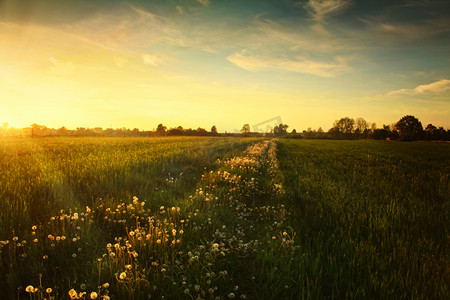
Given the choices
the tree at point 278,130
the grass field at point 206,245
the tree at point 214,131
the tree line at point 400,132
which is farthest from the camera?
the tree at point 278,130

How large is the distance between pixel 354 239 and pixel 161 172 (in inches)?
264

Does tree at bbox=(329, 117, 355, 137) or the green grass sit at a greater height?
tree at bbox=(329, 117, 355, 137)

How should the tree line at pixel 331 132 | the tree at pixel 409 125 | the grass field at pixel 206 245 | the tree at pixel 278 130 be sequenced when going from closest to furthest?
the grass field at pixel 206 245 → the tree line at pixel 331 132 → the tree at pixel 409 125 → the tree at pixel 278 130

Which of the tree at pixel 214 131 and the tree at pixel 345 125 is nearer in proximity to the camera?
the tree at pixel 214 131

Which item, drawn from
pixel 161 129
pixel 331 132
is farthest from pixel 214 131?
pixel 331 132

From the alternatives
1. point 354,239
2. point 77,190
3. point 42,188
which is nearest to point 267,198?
point 354,239

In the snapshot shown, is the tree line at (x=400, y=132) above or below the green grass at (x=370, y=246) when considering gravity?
above

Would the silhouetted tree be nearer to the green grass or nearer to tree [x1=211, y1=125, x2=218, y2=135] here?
tree [x1=211, y1=125, x2=218, y2=135]

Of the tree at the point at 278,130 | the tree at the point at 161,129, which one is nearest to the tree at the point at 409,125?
the tree at the point at 278,130

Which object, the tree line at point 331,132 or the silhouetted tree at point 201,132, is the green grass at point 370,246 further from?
the silhouetted tree at point 201,132

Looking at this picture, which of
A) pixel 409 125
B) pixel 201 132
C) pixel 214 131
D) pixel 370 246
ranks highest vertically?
pixel 409 125

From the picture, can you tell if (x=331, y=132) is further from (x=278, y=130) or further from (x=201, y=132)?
(x=201, y=132)

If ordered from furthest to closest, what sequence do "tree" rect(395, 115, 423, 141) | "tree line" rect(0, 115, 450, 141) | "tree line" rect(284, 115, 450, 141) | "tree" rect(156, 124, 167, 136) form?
"tree" rect(156, 124, 167, 136) < "tree" rect(395, 115, 423, 141) < "tree line" rect(284, 115, 450, 141) < "tree line" rect(0, 115, 450, 141)

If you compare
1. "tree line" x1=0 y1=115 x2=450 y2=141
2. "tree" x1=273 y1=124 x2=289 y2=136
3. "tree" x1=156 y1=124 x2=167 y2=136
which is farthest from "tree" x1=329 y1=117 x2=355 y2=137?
"tree" x1=156 y1=124 x2=167 y2=136
